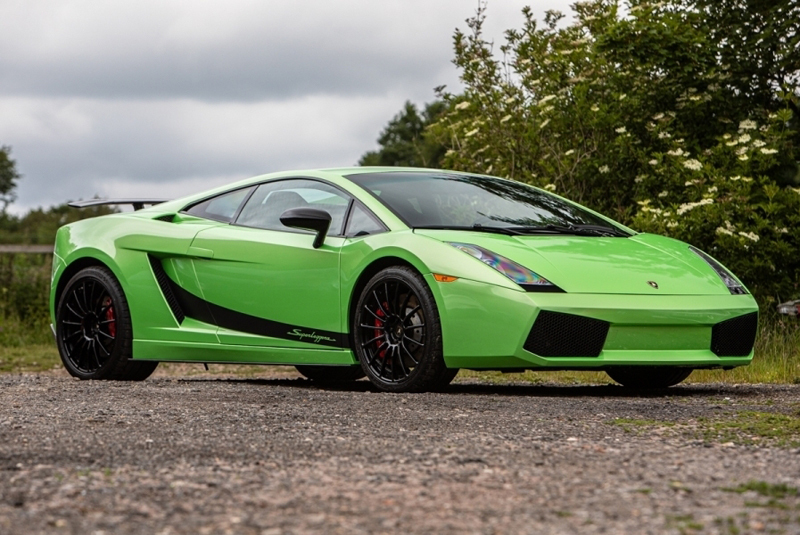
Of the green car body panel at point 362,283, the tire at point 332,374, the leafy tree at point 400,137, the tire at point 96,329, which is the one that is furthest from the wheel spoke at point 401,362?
the leafy tree at point 400,137

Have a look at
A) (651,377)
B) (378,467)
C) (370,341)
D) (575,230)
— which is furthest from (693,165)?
(378,467)

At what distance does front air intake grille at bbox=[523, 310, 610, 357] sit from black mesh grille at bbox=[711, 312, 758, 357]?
69cm

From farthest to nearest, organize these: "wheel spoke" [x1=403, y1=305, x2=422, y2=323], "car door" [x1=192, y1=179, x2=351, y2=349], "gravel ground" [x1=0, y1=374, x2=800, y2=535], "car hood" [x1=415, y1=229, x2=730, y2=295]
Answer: "car door" [x1=192, y1=179, x2=351, y2=349]
"wheel spoke" [x1=403, y1=305, x2=422, y2=323]
"car hood" [x1=415, y1=229, x2=730, y2=295]
"gravel ground" [x1=0, y1=374, x2=800, y2=535]

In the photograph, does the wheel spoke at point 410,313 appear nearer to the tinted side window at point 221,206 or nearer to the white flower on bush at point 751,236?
the tinted side window at point 221,206

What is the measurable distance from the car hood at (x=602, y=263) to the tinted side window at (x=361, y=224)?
0.32 metres

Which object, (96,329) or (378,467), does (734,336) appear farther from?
(96,329)

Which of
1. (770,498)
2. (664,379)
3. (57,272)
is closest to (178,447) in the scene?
(770,498)

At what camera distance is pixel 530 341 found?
18.5 ft

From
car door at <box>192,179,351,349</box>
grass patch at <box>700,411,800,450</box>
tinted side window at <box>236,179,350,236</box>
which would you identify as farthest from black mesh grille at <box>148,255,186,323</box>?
grass patch at <box>700,411,800,450</box>

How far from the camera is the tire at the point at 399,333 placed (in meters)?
5.90

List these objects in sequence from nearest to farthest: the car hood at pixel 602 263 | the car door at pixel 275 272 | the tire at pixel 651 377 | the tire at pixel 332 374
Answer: the car hood at pixel 602 263, the car door at pixel 275 272, the tire at pixel 651 377, the tire at pixel 332 374

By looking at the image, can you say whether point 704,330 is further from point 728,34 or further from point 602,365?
point 728,34

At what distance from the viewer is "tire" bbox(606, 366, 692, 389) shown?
6.82 m

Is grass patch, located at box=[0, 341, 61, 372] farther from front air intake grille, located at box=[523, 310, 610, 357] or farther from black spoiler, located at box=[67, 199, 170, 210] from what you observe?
front air intake grille, located at box=[523, 310, 610, 357]
